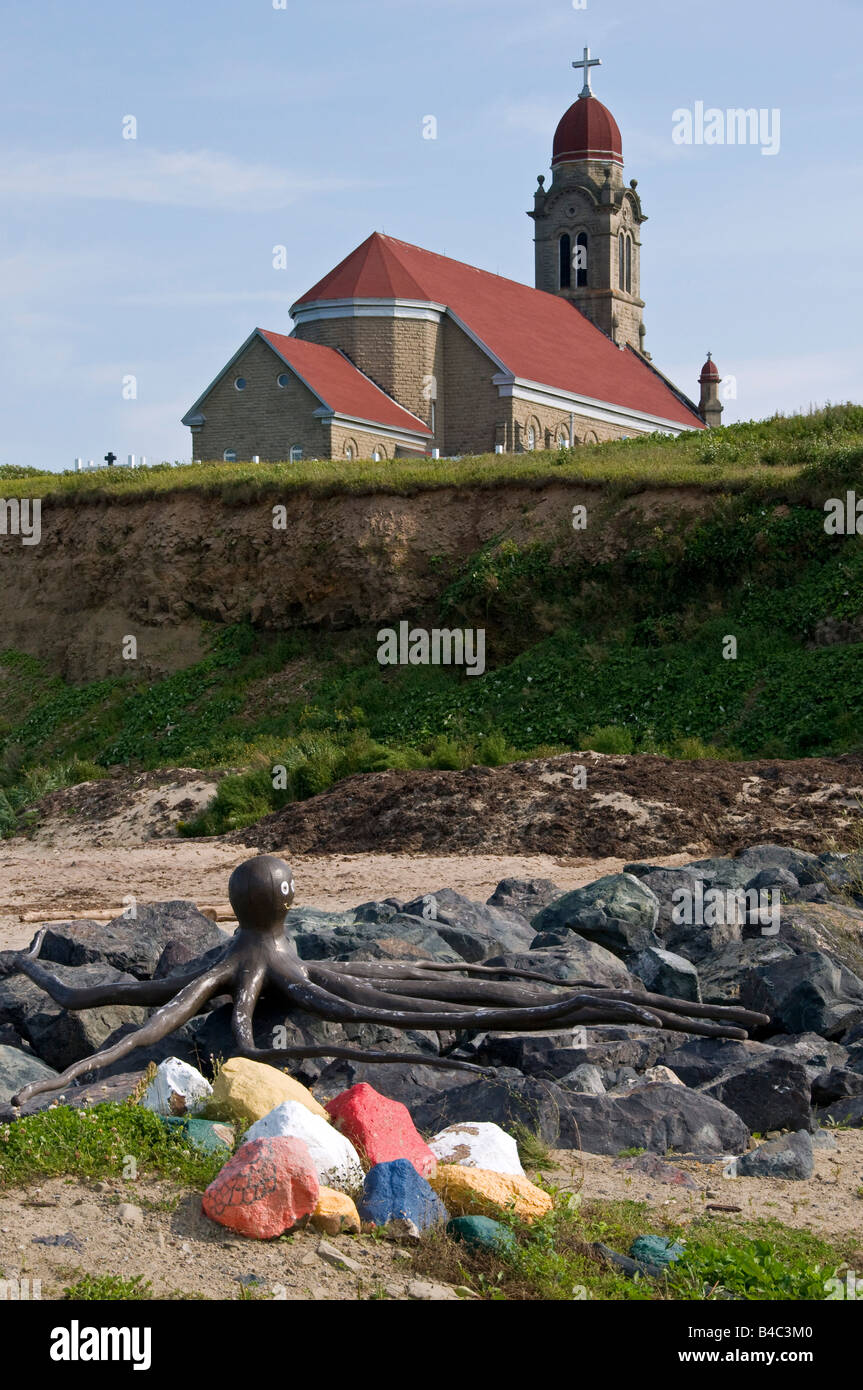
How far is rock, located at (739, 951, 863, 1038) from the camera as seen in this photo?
8758 millimetres

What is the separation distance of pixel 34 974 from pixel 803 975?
4756 mm

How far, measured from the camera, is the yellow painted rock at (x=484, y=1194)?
5449mm

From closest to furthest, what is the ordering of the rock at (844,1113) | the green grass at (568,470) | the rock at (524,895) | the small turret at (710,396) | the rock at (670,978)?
the rock at (844,1113)
the rock at (670,978)
the rock at (524,895)
the green grass at (568,470)
the small turret at (710,396)

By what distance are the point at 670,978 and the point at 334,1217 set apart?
4910 millimetres

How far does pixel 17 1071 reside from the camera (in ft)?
24.0

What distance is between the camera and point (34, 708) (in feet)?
96.5

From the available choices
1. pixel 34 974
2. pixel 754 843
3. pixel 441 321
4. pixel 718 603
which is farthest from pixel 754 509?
pixel 441 321

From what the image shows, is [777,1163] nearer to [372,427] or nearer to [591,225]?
[372,427]

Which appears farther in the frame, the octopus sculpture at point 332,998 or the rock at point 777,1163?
the octopus sculpture at point 332,998

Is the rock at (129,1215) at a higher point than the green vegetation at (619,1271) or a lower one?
higher

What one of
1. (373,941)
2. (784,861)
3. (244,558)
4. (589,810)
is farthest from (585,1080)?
(244,558)

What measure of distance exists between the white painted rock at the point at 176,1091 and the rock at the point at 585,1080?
189 cm

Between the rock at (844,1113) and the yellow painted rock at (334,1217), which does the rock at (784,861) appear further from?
the yellow painted rock at (334,1217)

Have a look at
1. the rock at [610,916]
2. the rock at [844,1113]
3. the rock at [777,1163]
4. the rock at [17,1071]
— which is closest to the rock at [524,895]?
the rock at [610,916]
